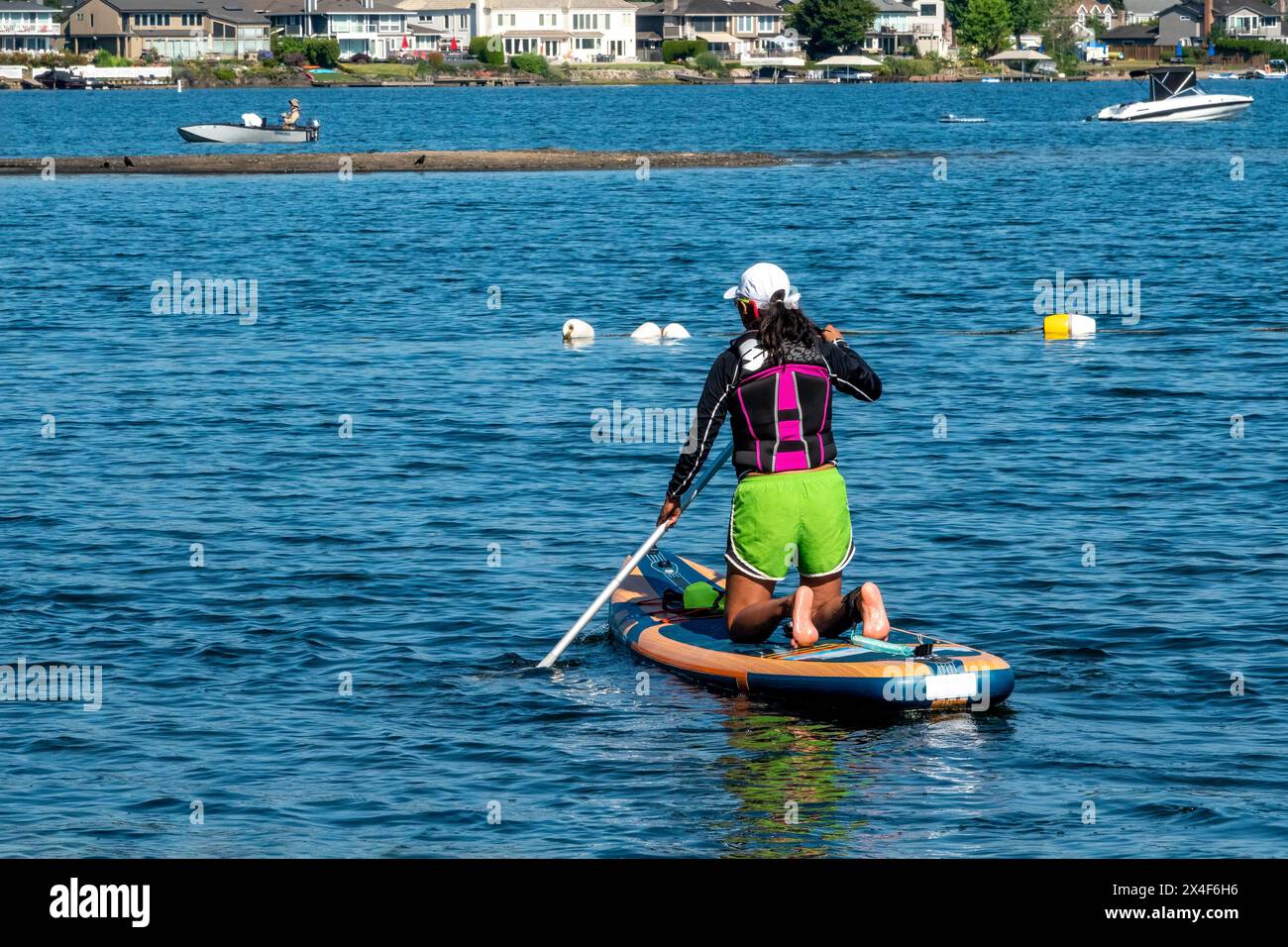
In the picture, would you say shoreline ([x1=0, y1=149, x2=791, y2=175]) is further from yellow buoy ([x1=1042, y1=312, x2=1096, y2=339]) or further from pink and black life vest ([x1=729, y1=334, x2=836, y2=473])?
pink and black life vest ([x1=729, y1=334, x2=836, y2=473])

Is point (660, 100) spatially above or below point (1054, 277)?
above

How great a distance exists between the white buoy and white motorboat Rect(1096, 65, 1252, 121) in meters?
84.9

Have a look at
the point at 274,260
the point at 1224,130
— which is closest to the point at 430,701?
the point at 274,260

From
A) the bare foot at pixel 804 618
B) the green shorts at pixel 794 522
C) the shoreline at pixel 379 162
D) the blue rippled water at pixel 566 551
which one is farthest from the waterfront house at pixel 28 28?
the bare foot at pixel 804 618

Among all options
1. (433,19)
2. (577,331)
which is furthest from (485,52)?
(577,331)

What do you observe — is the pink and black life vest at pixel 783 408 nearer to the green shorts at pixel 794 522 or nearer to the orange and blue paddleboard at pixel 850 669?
the green shorts at pixel 794 522

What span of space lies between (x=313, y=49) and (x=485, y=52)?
17.4 m

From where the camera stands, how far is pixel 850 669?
12070 millimetres

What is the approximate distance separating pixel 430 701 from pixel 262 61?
181 metres

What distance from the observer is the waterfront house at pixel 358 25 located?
196 meters

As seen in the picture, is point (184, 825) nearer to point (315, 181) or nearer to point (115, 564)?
point (115, 564)

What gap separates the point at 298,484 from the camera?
20000mm

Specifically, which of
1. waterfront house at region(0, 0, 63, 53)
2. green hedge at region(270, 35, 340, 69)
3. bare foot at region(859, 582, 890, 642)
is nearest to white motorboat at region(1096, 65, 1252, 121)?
green hedge at region(270, 35, 340, 69)

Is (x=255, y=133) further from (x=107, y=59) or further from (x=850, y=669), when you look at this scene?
(x=107, y=59)
